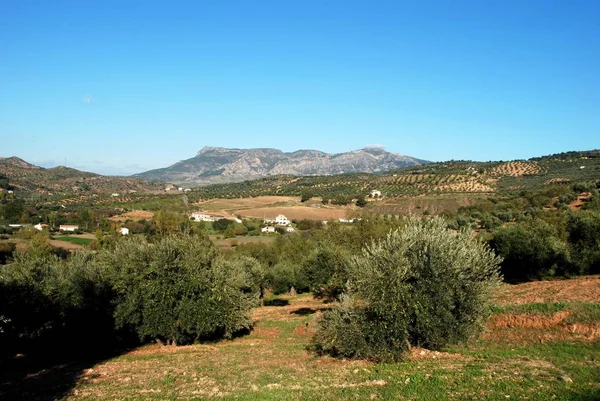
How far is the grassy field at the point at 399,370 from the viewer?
45.6 ft

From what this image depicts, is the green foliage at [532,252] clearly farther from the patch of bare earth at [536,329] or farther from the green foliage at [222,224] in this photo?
the green foliage at [222,224]

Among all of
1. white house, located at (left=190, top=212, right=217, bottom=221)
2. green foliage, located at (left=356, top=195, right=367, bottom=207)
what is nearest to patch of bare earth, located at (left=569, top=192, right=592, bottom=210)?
green foliage, located at (left=356, top=195, right=367, bottom=207)

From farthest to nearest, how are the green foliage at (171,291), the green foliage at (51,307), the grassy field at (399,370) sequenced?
the green foliage at (51,307) → the green foliage at (171,291) → the grassy field at (399,370)

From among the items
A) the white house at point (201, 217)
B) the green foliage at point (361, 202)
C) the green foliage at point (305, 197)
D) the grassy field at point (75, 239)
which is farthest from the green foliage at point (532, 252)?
the green foliage at point (305, 197)

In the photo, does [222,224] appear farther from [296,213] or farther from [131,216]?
[131,216]

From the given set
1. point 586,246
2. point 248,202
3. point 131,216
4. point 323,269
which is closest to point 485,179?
point 248,202

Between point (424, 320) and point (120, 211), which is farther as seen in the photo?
point (120, 211)

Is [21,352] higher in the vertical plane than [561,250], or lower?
lower

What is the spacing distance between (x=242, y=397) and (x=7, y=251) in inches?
2684

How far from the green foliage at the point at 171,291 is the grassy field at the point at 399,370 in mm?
1668

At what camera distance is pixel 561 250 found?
43344 millimetres

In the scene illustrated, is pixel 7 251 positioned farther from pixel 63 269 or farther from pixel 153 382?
pixel 153 382

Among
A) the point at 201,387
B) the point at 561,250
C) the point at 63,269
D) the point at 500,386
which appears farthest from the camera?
the point at 561,250

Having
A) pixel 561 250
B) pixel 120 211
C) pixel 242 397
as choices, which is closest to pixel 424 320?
pixel 242 397
